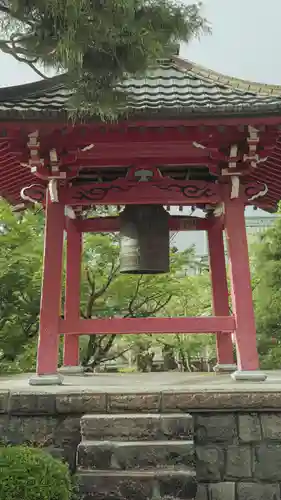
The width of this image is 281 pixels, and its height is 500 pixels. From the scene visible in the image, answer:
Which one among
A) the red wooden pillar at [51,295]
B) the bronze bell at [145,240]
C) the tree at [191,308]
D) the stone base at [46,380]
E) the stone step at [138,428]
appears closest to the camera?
the stone step at [138,428]

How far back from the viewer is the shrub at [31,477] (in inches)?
132

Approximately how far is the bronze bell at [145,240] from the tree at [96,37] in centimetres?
213

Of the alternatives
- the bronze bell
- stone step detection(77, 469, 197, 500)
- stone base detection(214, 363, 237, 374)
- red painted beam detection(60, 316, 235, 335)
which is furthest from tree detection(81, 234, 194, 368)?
stone step detection(77, 469, 197, 500)

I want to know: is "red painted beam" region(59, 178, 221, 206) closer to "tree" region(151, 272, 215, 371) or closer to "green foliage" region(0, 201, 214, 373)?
"green foliage" region(0, 201, 214, 373)

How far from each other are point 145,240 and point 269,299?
5173 millimetres

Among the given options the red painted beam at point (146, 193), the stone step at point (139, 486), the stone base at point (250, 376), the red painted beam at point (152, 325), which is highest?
the red painted beam at point (146, 193)

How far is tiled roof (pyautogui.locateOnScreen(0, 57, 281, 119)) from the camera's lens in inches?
197

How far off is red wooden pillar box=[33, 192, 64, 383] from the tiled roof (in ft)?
4.33

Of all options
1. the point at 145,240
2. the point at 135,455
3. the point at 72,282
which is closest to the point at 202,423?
the point at 135,455

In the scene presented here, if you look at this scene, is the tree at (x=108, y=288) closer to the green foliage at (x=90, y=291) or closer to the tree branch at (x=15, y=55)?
the green foliage at (x=90, y=291)

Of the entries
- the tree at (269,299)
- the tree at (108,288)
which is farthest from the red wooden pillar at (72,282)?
the tree at (269,299)

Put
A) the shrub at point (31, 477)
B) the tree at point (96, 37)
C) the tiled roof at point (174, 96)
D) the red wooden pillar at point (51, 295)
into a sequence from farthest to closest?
the red wooden pillar at point (51, 295), the tiled roof at point (174, 96), the tree at point (96, 37), the shrub at point (31, 477)

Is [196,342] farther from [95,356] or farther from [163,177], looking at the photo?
[163,177]

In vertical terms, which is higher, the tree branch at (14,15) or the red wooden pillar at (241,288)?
the tree branch at (14,15)
